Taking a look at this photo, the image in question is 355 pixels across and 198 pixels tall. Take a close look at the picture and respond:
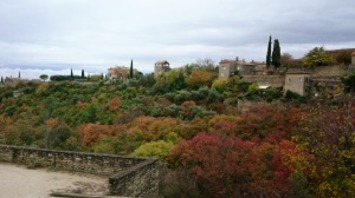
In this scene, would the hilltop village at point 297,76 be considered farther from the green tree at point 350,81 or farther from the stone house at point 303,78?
the green tree at point 350,81

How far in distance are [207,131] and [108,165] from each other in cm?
1916

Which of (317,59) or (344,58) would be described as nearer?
(317,59)

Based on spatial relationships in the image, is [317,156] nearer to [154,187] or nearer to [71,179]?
[154,187]

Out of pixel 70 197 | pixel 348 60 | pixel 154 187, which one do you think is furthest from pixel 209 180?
→ pixel 348 60

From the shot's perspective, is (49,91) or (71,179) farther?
(49,91)

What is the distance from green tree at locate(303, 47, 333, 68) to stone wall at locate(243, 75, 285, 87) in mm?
5353

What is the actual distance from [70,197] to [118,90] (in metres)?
50.5

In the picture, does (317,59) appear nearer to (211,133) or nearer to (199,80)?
(199,80)

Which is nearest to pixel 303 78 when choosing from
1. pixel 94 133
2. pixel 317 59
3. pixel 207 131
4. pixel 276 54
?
pixel 317 59

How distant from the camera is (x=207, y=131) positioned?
29938 mm

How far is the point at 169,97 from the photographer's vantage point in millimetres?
48469

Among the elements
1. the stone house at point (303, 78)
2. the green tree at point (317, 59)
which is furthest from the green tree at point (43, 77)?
the green tree at point (317, 59)

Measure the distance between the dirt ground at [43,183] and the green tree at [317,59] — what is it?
44.2 m

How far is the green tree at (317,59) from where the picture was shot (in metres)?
50.0
